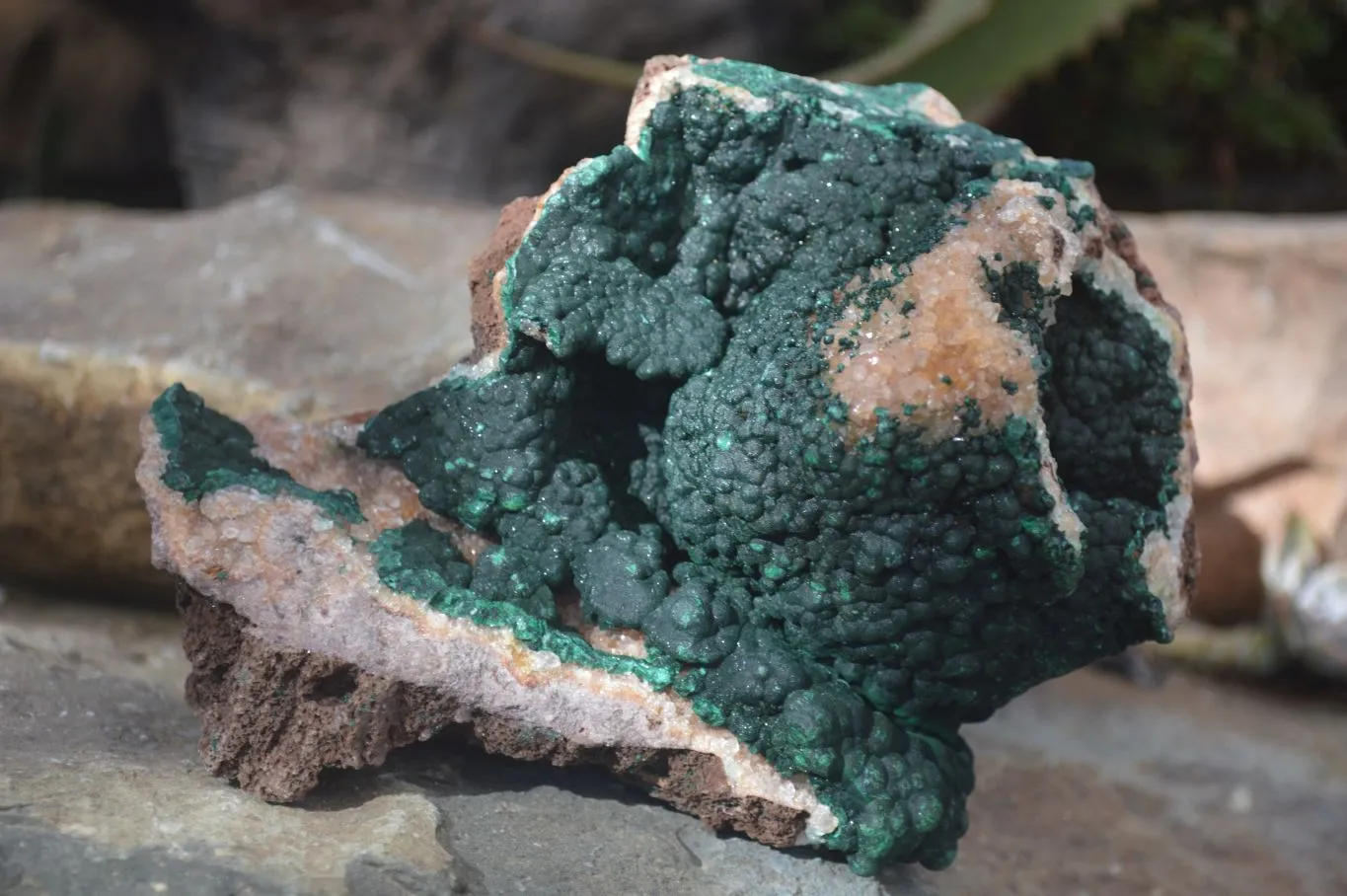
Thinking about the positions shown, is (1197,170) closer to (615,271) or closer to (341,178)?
(341,178)

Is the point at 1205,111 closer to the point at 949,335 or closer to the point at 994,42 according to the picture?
the point at 994,42

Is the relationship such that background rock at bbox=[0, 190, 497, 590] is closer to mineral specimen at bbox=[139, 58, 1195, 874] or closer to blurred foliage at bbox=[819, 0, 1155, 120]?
mineral specimen at bbox=[139, 58, 1195, 874]

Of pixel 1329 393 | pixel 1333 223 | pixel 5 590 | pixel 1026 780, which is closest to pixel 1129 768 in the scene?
pixel 1026 780

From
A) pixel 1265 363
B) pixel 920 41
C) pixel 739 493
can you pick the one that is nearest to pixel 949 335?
pixel 739 493

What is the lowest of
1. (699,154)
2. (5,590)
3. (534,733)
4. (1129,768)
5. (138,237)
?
(1129,768)

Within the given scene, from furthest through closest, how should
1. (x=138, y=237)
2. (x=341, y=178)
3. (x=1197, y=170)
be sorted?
(x=1197, y=170) → (x=341, y=178) → (x=138, y=237)

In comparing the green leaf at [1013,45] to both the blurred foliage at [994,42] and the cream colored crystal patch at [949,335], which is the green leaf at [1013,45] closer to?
the blurred foliage at [994,42]
